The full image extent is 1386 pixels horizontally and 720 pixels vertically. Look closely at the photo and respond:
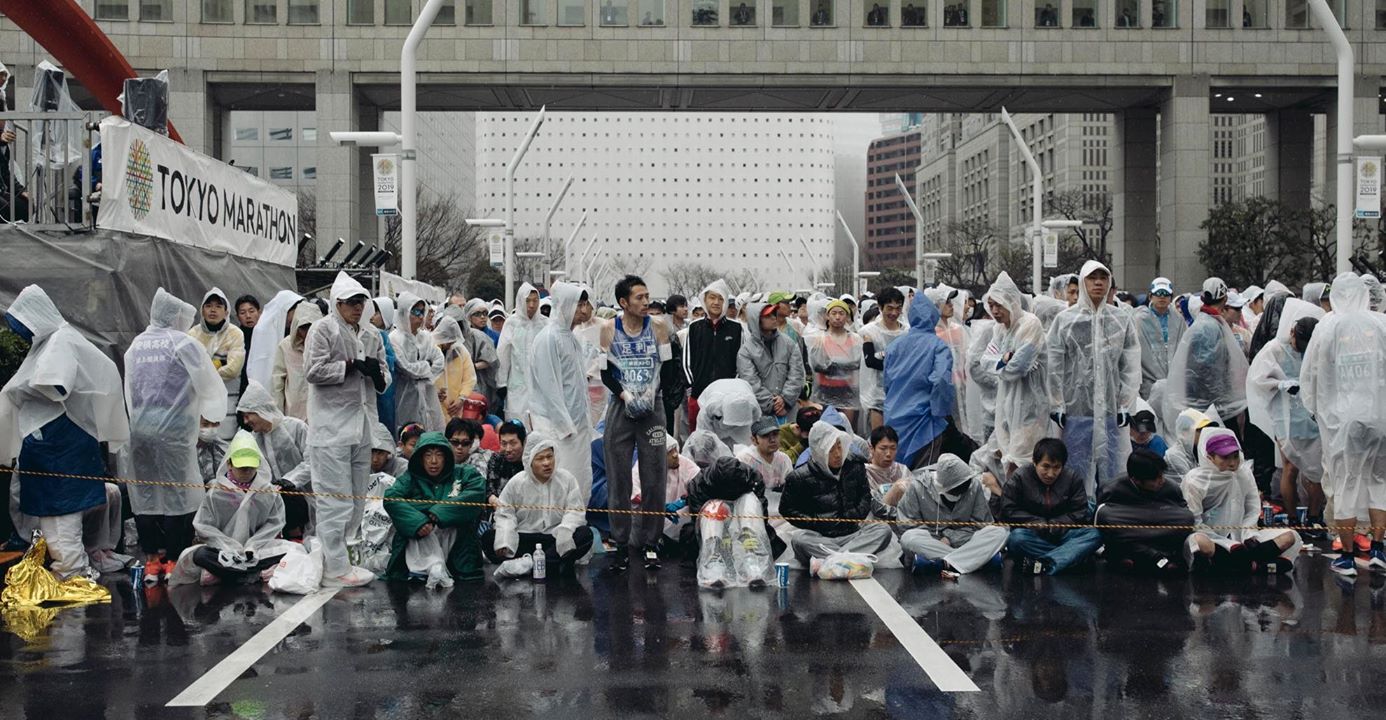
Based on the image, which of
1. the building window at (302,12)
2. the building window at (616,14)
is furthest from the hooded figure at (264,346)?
the building window at (302,12)

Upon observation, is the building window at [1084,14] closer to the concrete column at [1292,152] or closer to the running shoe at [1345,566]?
the concrete column at [1292,152]

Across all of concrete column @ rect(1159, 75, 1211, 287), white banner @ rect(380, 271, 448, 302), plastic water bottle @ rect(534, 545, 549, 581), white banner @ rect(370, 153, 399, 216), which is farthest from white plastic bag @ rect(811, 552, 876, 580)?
concrete column @ rect(1159, 75, 1211, 287)

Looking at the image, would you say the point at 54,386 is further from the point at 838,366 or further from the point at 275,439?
the point at 838,366

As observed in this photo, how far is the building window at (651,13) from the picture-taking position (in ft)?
141

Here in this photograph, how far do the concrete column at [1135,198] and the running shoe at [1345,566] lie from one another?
3788 centimetres

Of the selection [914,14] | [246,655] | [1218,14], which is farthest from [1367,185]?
[1218,14]

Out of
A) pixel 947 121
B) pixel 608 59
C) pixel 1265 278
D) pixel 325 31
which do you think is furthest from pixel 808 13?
pixel 947 121

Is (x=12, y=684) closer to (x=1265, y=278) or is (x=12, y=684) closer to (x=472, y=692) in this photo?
(x=472, y=692)

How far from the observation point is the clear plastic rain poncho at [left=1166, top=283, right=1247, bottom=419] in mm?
13164

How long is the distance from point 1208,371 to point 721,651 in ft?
23.9

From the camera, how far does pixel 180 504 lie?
10234 millimetres

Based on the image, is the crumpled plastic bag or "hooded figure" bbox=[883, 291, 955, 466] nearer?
the crumpled plastic bag

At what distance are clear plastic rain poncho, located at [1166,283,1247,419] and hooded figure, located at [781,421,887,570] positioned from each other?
4.15 metres

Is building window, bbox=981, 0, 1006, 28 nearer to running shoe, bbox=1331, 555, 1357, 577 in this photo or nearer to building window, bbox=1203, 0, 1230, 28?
building window, bbox=1203, 0, 1230, 28
